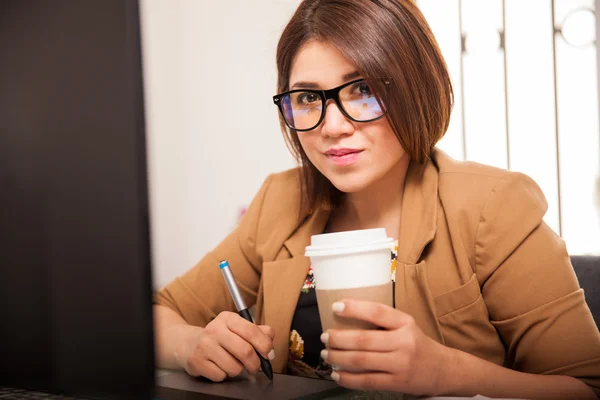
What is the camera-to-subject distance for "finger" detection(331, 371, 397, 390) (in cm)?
68

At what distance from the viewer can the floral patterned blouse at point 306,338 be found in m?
1.16

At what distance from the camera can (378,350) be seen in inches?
26.8

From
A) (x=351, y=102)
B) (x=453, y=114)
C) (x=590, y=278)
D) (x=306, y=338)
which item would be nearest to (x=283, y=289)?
(x=306, y=338)

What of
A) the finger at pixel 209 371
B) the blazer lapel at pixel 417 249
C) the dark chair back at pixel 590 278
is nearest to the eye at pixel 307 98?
the blazer lapel at pixel 417 249

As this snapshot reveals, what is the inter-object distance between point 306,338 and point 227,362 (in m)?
0.35

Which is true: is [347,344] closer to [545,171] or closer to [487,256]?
[487,256]

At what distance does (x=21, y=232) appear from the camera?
1.70 ft

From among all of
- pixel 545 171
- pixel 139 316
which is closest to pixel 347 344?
pixel 139 316

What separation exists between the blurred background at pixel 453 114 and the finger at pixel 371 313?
2.05 m

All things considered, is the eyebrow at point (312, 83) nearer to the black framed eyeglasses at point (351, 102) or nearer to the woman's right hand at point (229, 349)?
the black framed eyeglasses at point (351, 102)

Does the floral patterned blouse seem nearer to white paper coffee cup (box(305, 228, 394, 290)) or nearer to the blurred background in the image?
white paper coffee cup (box(305, 228, 394, 290))

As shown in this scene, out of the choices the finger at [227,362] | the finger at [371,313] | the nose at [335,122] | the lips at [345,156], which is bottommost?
the finger at [227,362]

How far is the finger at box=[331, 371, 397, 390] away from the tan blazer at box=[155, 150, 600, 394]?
33 cm

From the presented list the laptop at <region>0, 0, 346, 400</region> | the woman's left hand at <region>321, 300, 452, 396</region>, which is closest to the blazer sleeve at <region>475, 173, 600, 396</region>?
the woman's left hand at <region>321, 300, 452, 396</region>
